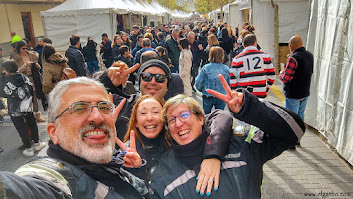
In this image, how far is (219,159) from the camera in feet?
5.73

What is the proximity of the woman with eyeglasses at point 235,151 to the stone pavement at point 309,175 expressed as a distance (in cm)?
207

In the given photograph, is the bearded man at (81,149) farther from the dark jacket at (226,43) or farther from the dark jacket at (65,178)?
the dark jacket at (226,43)

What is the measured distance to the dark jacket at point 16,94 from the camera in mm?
5078

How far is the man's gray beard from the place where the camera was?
4.64 ft

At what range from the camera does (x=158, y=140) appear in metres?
2.18

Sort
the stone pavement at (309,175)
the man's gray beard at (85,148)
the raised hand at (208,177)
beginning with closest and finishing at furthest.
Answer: the man's gray beard at (85,148), the raised hand at (208,177), the stone pavement at (309,175)

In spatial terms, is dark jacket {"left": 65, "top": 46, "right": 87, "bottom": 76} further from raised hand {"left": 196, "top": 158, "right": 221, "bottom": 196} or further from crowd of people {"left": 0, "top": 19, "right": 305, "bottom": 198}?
raised hand {"left": 196, "top": 158, "right": 221, "bottom": 196}

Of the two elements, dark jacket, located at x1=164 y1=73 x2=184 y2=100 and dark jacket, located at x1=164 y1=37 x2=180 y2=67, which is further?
dark jacket, located at x1=164 y1=37 x2=180 y2=67

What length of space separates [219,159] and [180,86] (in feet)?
6.52

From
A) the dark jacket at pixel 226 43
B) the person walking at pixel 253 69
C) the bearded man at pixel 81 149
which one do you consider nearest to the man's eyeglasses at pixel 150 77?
the bearded man at pixel 81 149

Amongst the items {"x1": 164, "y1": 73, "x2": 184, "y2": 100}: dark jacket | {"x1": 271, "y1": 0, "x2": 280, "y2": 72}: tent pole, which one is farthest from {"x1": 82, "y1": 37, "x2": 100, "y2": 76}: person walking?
{"x1": 164, "y1": 73, "x2": 184, "y2": 100}: dark jacket

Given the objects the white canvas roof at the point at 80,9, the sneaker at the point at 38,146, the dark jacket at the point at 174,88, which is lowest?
the sneaker at the point at 38,146

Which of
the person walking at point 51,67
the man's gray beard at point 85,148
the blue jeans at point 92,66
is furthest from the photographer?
the blue jeans at point 92,66

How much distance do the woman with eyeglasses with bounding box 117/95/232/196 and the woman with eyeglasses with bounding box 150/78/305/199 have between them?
0.15 ft
